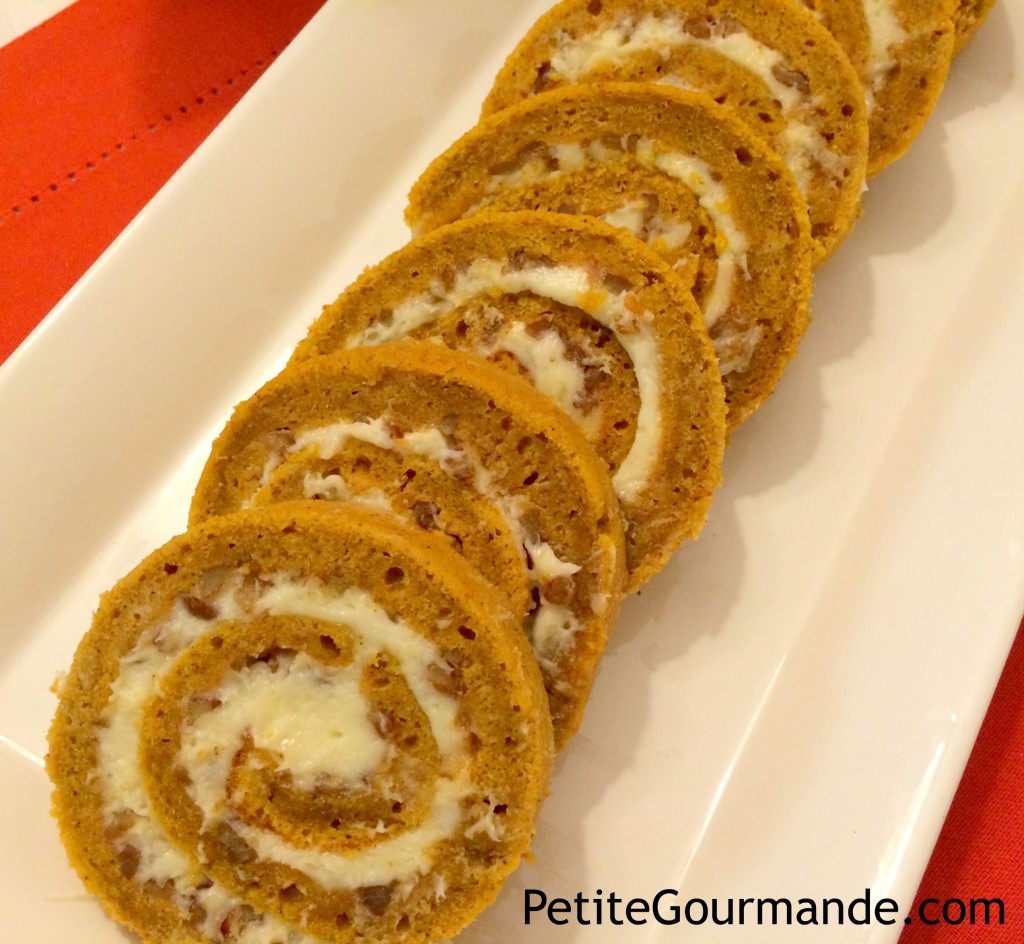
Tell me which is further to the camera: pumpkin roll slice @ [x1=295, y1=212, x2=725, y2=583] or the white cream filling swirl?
pumpkin roll slice @ [x1=295, y1=212, x2=725, y2=583]

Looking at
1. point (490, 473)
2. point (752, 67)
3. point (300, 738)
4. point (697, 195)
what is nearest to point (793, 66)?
point (752, 67)

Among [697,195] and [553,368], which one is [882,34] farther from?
[553,368]

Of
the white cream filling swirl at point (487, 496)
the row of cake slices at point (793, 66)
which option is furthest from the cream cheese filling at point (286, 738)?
the row of cake slices at point (793, 66)

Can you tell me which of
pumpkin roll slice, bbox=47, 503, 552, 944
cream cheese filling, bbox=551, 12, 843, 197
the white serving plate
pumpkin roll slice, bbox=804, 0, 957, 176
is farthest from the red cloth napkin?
pumpkin roll slice, bbox=804, 0, 957, 176

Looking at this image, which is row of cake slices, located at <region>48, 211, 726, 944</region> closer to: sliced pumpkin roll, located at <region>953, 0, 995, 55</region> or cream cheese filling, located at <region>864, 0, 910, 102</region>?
cream cheese filling, located at <region>864, 0, 910, 102</region>

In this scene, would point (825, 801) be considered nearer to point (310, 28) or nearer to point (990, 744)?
point (990, 744)

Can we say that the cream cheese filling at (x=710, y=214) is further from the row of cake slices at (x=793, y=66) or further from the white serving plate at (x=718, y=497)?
the white serving plate at (x=718, y=497)
